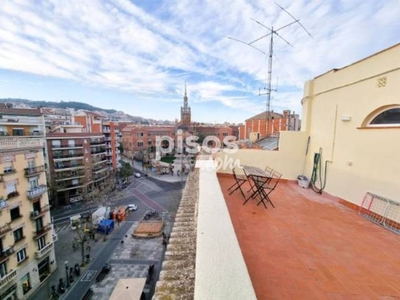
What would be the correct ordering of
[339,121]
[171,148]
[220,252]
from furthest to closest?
[171,148], [339,121], [220,252]

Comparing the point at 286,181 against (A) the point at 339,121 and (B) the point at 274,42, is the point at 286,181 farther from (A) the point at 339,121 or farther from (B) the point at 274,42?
(B) the point at 274,42

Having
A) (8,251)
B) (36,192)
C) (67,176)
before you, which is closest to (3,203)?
(36,192)

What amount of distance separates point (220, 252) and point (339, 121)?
447 cm

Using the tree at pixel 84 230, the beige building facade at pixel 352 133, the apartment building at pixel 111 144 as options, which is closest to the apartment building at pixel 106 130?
the apartment building at pixel 111 144

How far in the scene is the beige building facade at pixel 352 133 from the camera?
3367 mm

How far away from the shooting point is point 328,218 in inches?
136

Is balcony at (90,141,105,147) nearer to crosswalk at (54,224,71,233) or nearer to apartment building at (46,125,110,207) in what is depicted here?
apartment building at (46,125,110,207)

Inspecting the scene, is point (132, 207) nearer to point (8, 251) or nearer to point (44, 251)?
point (44, 251)

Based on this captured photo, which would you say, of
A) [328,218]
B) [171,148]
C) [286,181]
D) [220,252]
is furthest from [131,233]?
[171,148]

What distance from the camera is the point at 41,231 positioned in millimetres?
11445

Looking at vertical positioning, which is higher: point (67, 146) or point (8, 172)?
point (67, 146)

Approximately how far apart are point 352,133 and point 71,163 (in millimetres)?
25186

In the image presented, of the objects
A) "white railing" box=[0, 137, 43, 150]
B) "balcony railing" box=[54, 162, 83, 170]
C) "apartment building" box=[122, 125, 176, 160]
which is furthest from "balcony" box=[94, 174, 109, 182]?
"white railing" box=[0, 137, 43, 150]

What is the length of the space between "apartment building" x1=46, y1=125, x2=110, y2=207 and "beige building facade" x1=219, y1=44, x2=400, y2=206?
71.8ft
